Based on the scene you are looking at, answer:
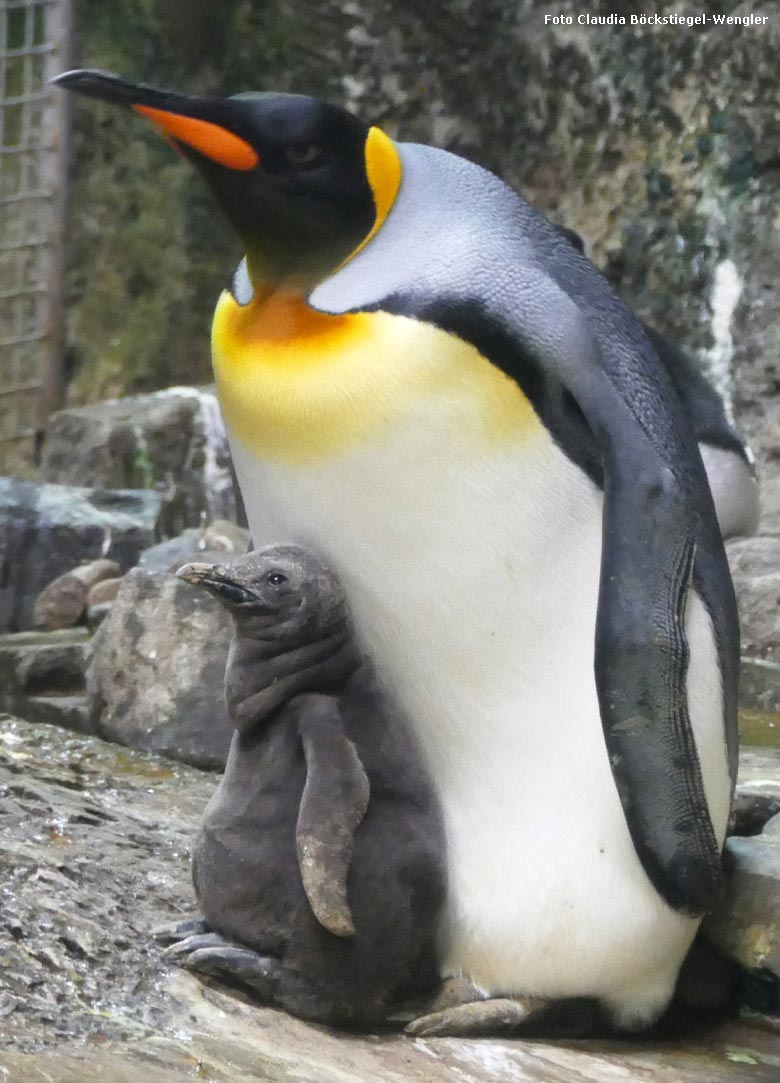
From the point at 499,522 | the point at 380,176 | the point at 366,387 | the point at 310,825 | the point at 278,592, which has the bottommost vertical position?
the point at 310,825

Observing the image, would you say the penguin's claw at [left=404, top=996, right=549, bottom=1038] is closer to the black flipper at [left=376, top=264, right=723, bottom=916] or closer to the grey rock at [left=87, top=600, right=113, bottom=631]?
the black flipper at [left=376, top=264, right=723, bottom=916]

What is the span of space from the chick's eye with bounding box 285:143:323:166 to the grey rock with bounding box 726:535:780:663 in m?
3.71

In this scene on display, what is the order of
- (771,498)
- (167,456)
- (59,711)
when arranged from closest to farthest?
(59,711) < (771,498) < (167,456)

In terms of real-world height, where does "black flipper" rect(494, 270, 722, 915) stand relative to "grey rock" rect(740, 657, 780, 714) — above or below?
above

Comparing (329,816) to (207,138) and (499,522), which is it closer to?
(499,522)

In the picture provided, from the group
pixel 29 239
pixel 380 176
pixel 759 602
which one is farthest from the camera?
pixel 29 239

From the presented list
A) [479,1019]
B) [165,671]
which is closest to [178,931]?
[479,1019]

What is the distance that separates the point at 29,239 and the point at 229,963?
25.8 ft

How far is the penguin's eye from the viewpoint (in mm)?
2717

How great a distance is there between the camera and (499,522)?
2721mm

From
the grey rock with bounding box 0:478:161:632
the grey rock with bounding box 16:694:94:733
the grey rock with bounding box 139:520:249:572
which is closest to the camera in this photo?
the grey rock with bounding box 16:694:94:733

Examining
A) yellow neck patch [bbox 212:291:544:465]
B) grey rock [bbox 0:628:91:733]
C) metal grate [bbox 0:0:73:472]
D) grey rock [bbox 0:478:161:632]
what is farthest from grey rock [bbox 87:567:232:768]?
metal grate [bbox 0:0:73:472]

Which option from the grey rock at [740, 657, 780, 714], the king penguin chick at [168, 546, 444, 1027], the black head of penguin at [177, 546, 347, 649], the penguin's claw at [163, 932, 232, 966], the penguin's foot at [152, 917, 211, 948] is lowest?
the grey rock at [740, 657, 780, 714]

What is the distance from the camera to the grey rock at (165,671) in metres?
4.56
